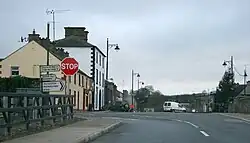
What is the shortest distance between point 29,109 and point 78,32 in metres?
62.0

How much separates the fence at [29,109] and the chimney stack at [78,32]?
54674 millimetres

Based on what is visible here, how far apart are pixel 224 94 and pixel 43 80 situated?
70428 millimetres

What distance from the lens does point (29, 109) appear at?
1712 centimetres

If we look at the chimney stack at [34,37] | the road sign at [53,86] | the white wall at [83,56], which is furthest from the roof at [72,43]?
the road sign at [53,86]

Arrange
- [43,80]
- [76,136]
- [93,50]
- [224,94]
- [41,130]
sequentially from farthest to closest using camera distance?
1. [224,94]
2. [93,50]
3. [43,80]
4. [41,130]
5. [76,136]

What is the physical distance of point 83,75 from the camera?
67938mm

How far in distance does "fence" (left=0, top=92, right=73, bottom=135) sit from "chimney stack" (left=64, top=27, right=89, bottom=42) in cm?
5467

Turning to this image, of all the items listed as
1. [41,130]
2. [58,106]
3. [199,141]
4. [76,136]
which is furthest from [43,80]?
[199,141]

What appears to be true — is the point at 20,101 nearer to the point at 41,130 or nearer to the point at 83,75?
the point at 41,130

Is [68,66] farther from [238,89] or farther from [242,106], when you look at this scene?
[238,89]

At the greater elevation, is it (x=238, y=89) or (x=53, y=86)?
(x=238, y=89)

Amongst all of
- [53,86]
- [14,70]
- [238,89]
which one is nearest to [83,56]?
[14,70]

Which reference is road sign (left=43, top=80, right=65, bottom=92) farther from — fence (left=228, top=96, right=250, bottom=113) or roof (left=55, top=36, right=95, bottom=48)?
roof (left=55, top=36, right=95, bottom=48)

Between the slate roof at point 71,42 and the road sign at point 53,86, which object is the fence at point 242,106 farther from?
the road sign at point 53,86
